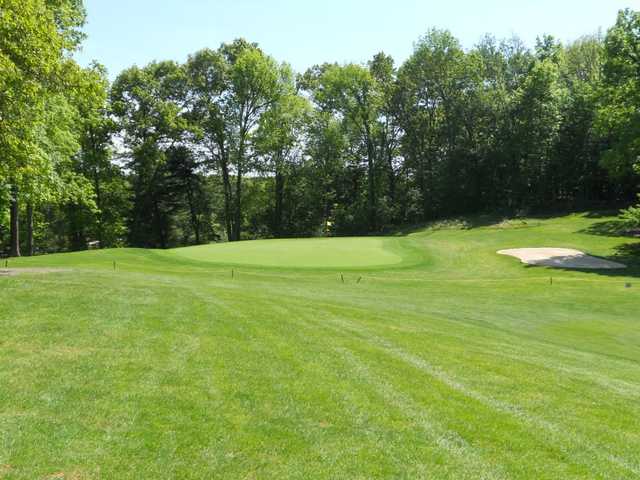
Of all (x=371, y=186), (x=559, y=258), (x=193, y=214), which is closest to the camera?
(x=559, y=258)

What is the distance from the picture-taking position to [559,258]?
28625 millimetres

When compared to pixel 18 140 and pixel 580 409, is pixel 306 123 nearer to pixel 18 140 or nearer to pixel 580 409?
pixel 18 140

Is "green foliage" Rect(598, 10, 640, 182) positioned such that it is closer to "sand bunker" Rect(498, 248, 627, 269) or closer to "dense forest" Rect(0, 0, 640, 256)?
"dense forest" Rect(0, 0, 640, 256)

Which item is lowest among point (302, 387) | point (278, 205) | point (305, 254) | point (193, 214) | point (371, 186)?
point (302, 387)

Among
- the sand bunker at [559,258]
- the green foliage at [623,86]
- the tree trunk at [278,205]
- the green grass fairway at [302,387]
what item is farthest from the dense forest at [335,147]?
the green grass fairway at [302,387]

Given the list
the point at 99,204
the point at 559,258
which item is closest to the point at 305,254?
the point at 559,258

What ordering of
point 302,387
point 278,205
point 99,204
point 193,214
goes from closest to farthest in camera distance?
point 302,387 → point 99,204 → point 193,214 → point 278,205

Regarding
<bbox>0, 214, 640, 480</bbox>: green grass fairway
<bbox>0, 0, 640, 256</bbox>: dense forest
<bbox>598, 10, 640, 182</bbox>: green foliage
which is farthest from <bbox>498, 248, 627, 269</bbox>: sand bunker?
<bbox>0, 0, 640, 256</bbox>: dense forest

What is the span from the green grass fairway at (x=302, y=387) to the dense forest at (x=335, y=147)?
31.8 metres

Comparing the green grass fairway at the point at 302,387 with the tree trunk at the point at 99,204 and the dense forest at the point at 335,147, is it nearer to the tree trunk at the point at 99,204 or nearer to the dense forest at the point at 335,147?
the dense forest at the point at 335,147

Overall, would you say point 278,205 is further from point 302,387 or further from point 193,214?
point 302,387

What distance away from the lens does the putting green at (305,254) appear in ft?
84.7

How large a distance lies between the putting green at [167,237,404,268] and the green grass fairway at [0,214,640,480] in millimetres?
8820

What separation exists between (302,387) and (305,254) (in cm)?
2073
